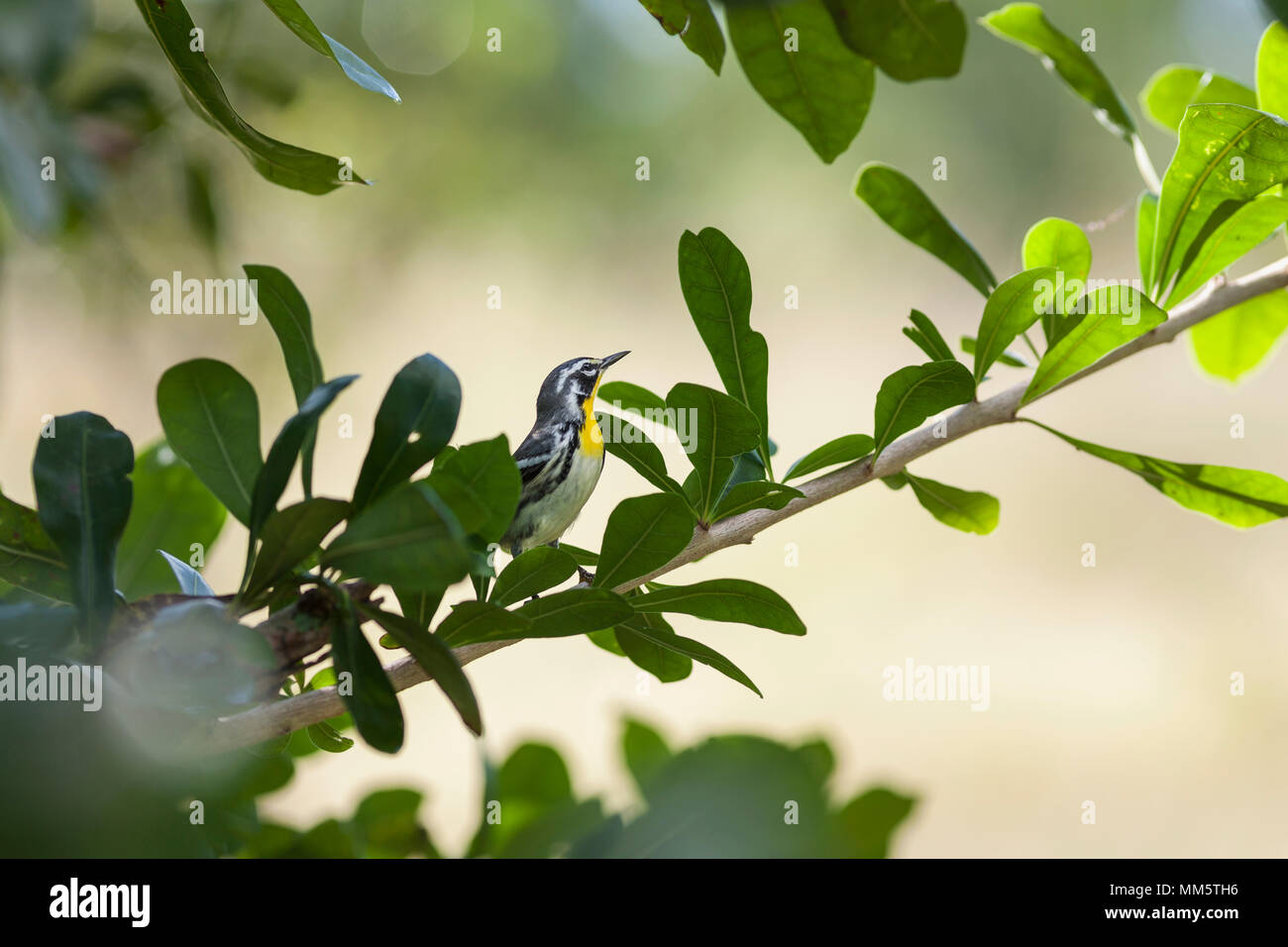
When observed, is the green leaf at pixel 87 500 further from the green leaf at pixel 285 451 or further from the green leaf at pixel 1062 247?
the green leaf at pixel 1062 247

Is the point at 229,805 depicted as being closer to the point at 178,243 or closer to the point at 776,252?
the point at 178,243

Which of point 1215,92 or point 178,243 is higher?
point 178,243

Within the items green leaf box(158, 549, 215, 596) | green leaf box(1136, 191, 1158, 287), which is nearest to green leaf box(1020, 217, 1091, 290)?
green leaf box(1136, 191, 1158, 287)

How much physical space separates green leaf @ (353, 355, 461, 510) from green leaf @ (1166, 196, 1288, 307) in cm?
52

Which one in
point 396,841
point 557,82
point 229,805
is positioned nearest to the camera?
point 229,805

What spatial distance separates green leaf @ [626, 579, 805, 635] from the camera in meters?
0.60

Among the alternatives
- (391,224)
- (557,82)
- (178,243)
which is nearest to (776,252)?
(557,82)

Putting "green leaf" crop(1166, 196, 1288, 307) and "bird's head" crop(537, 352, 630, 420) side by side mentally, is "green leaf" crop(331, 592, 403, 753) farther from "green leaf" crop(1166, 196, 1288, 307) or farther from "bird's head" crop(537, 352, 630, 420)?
"bird's head" crop(537, 352, 630, 420)

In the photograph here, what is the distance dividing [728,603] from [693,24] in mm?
329

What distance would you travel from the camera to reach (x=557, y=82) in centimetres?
525

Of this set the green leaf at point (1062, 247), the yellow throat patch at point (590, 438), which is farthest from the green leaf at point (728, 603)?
the yellow throat patch at point (590, 438)

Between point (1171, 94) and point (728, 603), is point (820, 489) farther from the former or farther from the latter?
point (1171, 94)

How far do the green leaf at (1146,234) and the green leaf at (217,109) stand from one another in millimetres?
553

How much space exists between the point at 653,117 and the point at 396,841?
5.20 m
